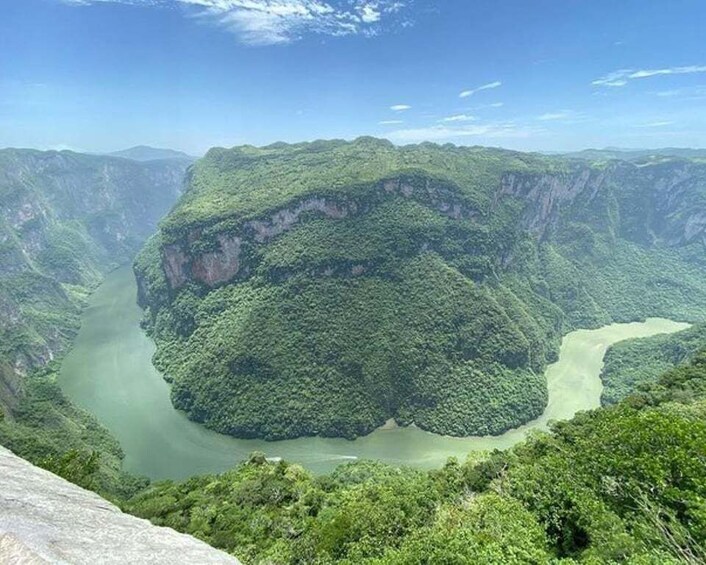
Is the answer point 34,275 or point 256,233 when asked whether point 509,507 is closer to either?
point 256,233

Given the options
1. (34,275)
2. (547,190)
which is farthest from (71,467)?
(547,190)

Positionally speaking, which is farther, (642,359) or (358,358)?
(642,359)

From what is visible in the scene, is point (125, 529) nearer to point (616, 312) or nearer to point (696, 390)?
point (696, 390)

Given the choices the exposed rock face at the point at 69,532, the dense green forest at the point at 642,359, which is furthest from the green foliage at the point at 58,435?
the dense green forest at the point at 642,359

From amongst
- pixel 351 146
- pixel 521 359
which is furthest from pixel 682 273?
pixel 351 146

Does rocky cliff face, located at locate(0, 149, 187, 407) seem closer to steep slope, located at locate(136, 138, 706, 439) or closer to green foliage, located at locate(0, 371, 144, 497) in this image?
green foliage, located at locate(0, 371, 144, 497)
